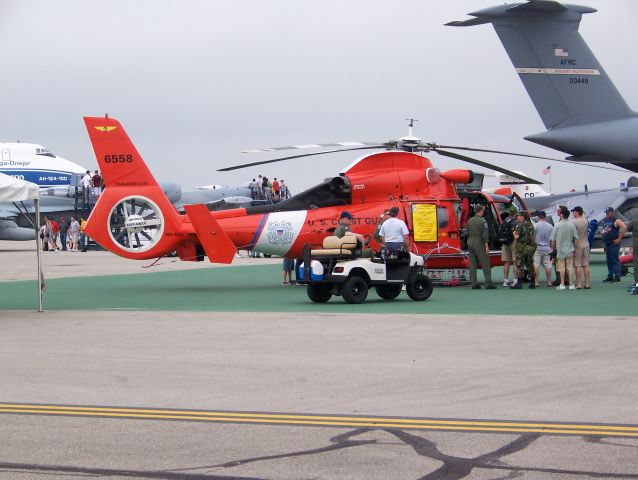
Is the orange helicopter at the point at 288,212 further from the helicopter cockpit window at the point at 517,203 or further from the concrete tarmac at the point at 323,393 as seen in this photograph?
the concrete tarmac at the point at 323,393

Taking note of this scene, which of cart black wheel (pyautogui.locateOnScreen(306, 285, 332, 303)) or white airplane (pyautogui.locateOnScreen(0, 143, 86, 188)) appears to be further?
white airplane (pyautogui.locateOnScreen(0, 143, 86, 188))

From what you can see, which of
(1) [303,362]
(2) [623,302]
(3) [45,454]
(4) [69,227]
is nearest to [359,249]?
(2) [623,302]

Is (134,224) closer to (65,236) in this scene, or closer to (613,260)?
(613,260)

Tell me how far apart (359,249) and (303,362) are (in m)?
7.69

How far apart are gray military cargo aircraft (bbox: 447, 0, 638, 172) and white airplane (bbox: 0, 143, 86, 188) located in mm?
39864

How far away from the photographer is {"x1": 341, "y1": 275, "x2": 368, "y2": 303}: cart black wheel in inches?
717

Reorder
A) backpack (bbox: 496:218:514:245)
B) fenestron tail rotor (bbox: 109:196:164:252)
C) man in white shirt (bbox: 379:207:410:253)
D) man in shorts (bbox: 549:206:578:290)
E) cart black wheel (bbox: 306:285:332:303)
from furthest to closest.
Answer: backpack (bbox: 496:218:514:245)
fenestron tail rotor (bbox: 109:196:164:252)
man in shorts (bbox: 549:206:578:290)
man in white shirt (bbox: 379:207:410:253)
cart black wheel (bbox: 306:285:332:303)

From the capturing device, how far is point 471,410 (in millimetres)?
8172

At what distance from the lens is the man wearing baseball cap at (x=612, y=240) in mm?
22375

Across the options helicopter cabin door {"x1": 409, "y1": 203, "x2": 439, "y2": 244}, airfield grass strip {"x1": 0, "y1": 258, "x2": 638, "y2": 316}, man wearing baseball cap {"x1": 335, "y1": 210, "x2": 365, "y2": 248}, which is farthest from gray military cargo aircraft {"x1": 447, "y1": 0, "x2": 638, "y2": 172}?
man wearing baseball cap {"x1": 335, "y1": 210, "x2": 365, "y2": 248}

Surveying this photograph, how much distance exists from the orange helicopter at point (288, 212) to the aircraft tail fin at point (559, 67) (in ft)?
15.9

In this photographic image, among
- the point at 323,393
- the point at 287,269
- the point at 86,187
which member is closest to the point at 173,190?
the point at 86,187

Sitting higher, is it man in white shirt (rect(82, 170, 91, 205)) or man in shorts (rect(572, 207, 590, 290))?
man in white shirt (rect(82, 170, 91, 205))

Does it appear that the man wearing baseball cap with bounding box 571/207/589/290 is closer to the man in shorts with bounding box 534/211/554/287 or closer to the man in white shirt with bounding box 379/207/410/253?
the man in shorts with bounding box 534/211/554/287
